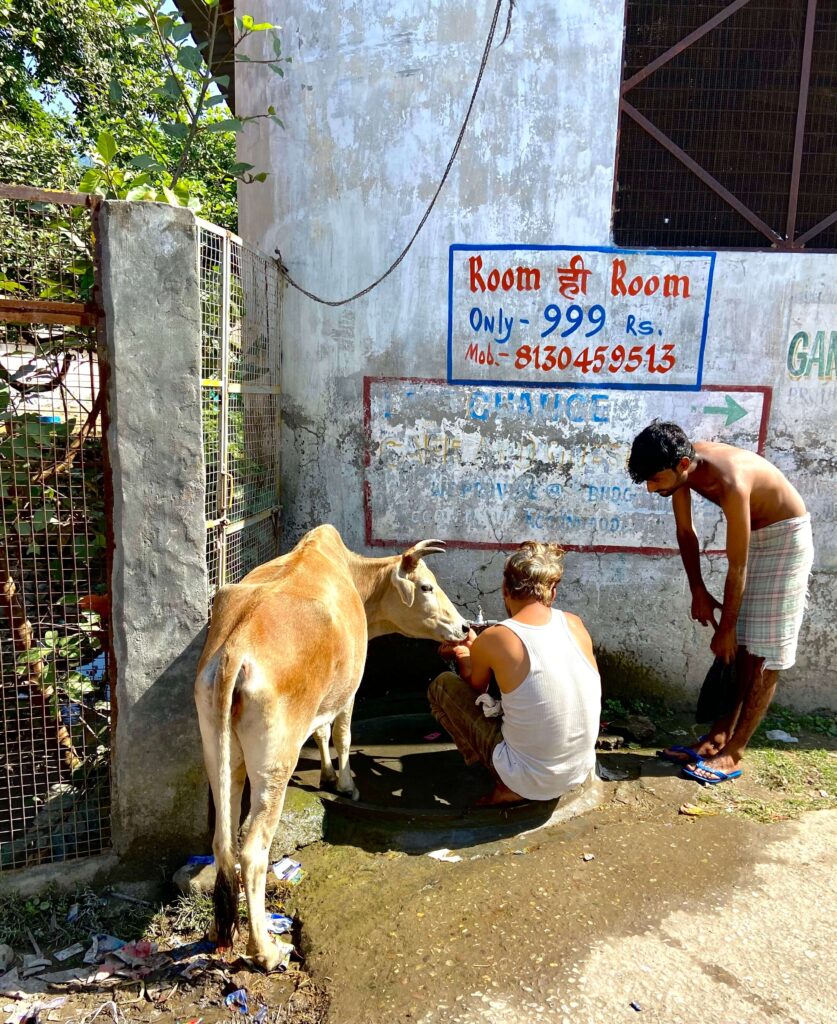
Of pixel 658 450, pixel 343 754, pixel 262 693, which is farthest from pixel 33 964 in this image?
pixel 658 450

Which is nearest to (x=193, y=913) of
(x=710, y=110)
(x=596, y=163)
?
(x=596, y=163)

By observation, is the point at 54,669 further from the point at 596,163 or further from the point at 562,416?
the point at 596,163

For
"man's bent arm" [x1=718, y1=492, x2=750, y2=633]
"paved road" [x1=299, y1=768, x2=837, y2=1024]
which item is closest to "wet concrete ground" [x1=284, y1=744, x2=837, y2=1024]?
"paved road" [x1=299, y1=768, x2=837, y2=1024]

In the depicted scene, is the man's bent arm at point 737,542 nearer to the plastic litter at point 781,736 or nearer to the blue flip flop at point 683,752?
the blue flip flop at point 683,752

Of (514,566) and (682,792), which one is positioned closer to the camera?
(514,566)

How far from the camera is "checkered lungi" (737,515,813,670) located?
3969 mm

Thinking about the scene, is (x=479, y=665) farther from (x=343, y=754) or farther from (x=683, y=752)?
(x=683, y=752)

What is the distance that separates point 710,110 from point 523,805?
4415 mm

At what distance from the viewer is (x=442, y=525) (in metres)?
5.01

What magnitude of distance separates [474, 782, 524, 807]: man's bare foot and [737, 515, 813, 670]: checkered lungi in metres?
1.61

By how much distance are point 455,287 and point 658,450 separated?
1882 mm

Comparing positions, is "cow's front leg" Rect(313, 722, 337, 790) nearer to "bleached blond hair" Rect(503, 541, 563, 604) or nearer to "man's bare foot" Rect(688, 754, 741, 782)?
"bleached blond hair" Rect(503, 541, 563, 604)

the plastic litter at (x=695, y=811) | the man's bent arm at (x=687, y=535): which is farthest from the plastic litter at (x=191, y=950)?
the man's bent arm at (x=687, y=535)

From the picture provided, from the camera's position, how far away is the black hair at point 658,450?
3715mm
